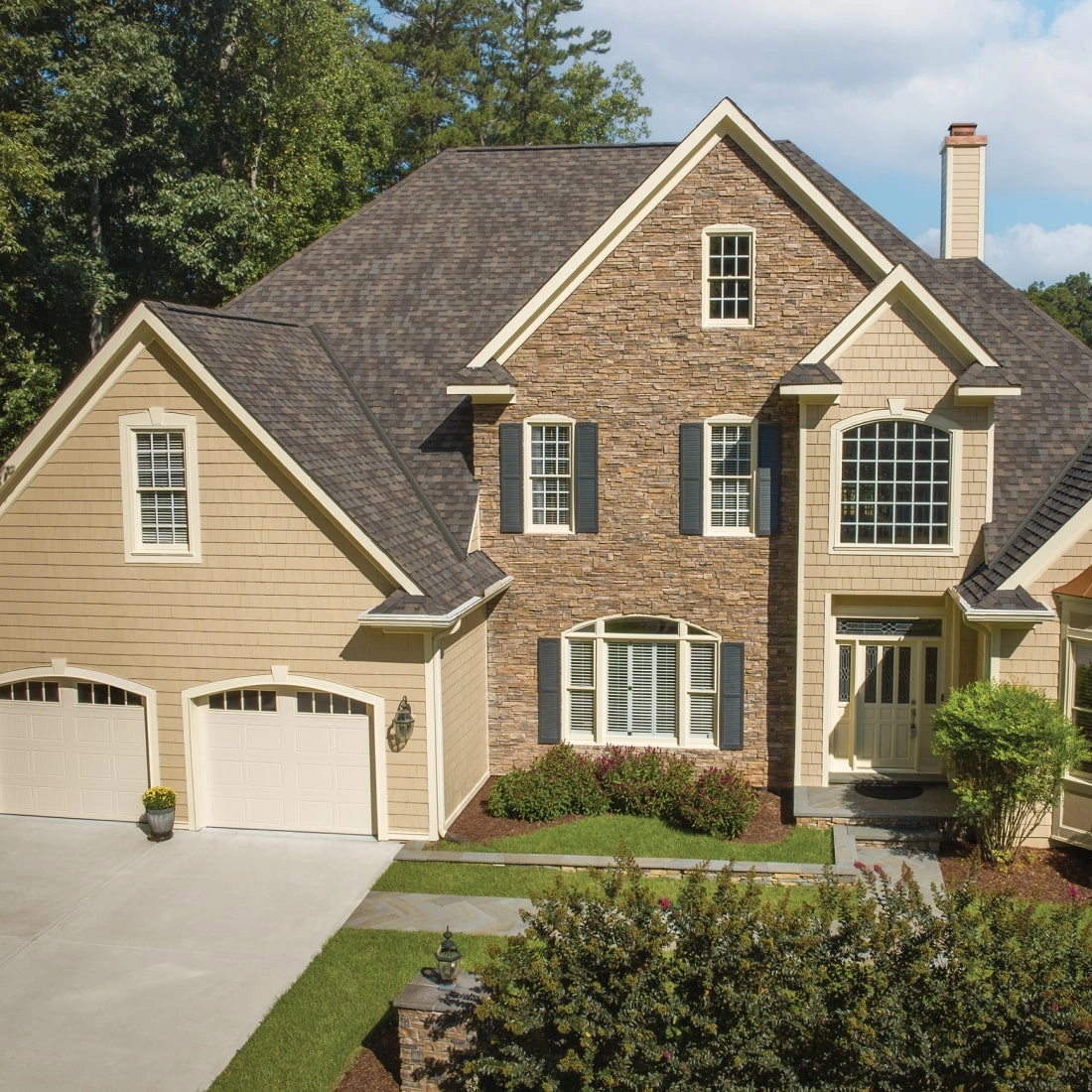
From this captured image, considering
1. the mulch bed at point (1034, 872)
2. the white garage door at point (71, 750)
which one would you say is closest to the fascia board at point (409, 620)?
the white garage door at point (71, 750)

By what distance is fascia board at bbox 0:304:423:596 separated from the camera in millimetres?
15547

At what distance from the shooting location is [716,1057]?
353 inches

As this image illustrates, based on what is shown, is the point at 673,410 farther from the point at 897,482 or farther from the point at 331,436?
the point at 331,436

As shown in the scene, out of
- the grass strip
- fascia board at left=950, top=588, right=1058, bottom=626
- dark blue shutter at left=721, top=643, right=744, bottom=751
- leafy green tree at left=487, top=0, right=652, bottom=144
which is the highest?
leafy green tree at left=487, top=0, right=652, bottom=144

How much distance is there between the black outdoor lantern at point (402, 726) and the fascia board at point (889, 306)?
25.4ft

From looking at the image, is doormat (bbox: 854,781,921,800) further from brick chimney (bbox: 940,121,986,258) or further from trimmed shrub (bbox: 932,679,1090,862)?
brick chimney (bbox: 940,121,986,258)

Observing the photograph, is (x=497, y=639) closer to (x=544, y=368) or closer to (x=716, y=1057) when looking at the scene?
(x=544, y=368)

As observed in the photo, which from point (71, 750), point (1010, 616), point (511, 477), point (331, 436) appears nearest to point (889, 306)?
point (1010, 616)

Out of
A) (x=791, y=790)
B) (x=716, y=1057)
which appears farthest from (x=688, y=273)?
(x=716, y=1057)

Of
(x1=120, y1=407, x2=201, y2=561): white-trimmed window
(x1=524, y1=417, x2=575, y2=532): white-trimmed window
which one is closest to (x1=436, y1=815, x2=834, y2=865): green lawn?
(x1=524, y1=417, x2=575, y2=532): white-trimmed window

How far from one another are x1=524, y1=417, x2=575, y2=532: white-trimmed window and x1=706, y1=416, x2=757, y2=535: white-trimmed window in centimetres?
226

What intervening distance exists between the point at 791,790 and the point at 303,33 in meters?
25.9

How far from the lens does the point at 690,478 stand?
17828mm

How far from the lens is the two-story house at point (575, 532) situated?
1595cm
